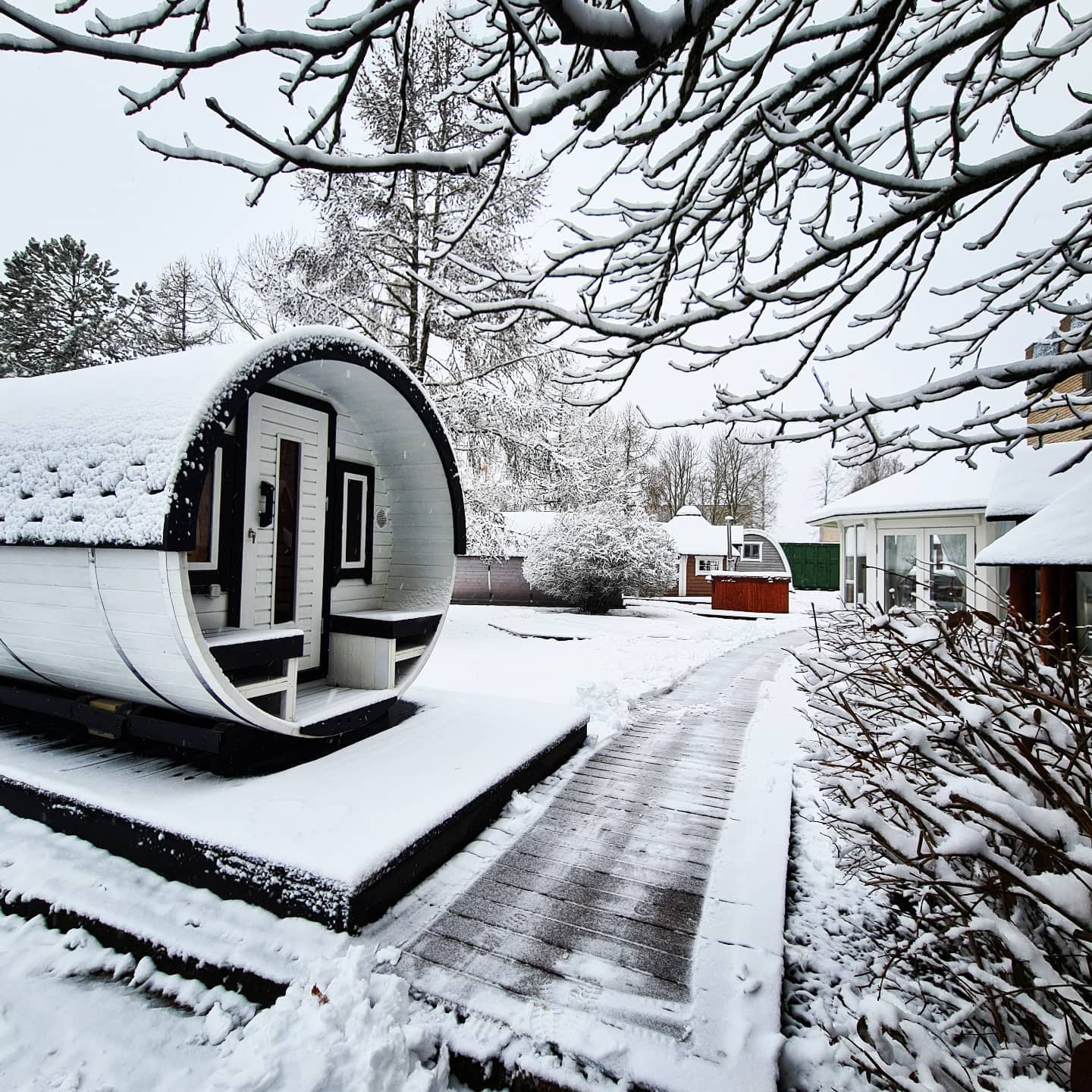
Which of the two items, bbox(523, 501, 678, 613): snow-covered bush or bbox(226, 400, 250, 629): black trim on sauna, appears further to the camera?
bbox(523, 501, 678, 613): snow-covered bush

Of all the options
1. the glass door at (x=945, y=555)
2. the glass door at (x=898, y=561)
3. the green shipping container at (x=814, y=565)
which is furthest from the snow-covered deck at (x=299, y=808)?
the green shipping container at (x=814, y=565)

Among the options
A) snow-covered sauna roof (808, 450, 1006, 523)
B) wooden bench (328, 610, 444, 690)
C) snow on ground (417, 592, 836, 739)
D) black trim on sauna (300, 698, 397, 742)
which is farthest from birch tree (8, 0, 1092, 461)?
snow-covered sauna roof (808, 450, 1006, 523)

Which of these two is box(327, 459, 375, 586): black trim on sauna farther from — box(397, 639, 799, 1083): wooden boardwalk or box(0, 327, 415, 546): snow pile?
box(397, 639, 799, 1083): wooden boardwalk

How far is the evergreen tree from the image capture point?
16.6 metres

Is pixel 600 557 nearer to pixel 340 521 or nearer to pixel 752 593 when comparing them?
pixel 752 593

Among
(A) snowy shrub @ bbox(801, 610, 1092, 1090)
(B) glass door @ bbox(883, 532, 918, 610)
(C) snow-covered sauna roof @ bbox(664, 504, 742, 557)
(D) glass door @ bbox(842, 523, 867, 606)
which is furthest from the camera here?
(C) snow-covered sauna roof @ bbox(664, 504, 742, 557)

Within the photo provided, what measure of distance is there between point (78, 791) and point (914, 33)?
5.46 meters

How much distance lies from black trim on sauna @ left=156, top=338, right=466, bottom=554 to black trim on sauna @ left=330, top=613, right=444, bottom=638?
137 centimetres

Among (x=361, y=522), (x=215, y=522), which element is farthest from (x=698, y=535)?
(x=215, y=522)

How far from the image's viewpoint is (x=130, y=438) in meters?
3.00

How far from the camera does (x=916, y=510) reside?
9781 millimetres

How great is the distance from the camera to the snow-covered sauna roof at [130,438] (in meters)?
2.75

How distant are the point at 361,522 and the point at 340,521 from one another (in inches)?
9.2

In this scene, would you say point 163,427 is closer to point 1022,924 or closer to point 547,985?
point 547,985
